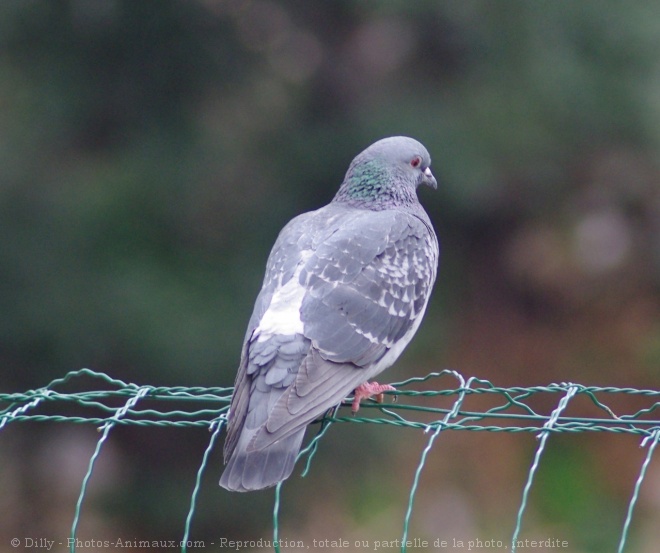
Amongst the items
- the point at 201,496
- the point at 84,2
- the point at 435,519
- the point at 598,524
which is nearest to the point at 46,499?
the point at 201,496

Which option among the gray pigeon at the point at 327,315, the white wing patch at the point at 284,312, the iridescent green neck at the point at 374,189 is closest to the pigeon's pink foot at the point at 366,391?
the gray pigeon at the point at 327,315

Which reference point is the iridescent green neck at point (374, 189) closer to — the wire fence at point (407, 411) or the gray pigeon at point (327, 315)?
the gray pigeon at point (327, 315)

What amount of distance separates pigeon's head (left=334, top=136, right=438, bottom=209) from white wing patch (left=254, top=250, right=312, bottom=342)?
3.45 feet

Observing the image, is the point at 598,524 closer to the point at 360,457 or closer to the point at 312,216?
the point at 360,457

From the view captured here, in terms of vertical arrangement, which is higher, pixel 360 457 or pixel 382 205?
pixel 382 205

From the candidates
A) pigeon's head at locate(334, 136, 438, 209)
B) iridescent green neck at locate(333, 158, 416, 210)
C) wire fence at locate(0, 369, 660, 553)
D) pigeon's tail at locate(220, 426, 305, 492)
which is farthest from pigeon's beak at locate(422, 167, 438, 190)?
pigeon's tail at locate(220, 426, 305, 492)

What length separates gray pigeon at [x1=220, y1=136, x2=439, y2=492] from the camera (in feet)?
11.6

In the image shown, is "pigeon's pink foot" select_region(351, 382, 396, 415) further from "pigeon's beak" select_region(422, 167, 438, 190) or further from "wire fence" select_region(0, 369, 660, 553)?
"pigeon's beak" select_region(422, 167, 438, 190)

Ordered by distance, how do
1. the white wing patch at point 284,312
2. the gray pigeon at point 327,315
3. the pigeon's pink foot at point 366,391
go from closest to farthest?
the gray pigeon at point 327,315 < the white wing patch at point 284,312 < the pigeon's pink foot at point 366,391

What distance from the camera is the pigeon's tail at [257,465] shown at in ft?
11.1

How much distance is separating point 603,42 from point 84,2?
13.1 feet

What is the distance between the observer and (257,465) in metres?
3.41

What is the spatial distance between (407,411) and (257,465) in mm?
4910

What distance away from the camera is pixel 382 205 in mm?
5129
